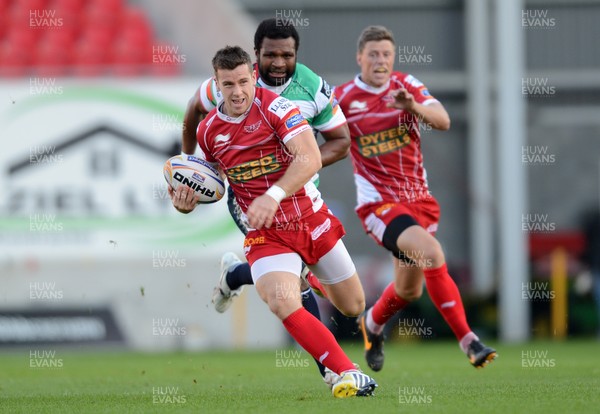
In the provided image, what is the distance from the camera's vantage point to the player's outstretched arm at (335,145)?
755cm

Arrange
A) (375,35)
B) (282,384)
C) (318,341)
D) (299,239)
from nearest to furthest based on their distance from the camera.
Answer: (318,341)
(299,239)
(282,384)
(375,35)

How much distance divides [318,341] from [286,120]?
1310 millimetres

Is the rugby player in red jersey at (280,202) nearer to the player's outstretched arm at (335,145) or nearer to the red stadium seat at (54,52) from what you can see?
the player's outstretched arm at (335,145)

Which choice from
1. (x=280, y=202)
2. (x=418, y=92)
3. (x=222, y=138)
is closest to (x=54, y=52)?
(x=418, y=92)

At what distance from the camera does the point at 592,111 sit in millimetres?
22984

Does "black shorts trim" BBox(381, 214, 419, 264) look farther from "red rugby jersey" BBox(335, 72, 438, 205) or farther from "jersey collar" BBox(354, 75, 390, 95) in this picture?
"jersey collar" BBox(354, 75, 390, 95)

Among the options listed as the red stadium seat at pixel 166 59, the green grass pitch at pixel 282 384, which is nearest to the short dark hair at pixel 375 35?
the green grass pitch at pixel 282 384

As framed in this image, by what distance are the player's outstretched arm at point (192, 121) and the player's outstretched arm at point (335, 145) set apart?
2.89 feet

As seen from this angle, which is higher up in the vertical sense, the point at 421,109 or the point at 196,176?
the point at 421,109

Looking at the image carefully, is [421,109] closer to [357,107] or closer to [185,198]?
[357,107]

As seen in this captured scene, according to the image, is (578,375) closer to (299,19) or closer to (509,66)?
(509,66)

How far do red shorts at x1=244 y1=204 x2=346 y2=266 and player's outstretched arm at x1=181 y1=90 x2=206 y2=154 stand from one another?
1.17 metres

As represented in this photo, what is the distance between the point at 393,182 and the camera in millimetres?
8688

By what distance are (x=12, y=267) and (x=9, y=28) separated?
4.74 m
